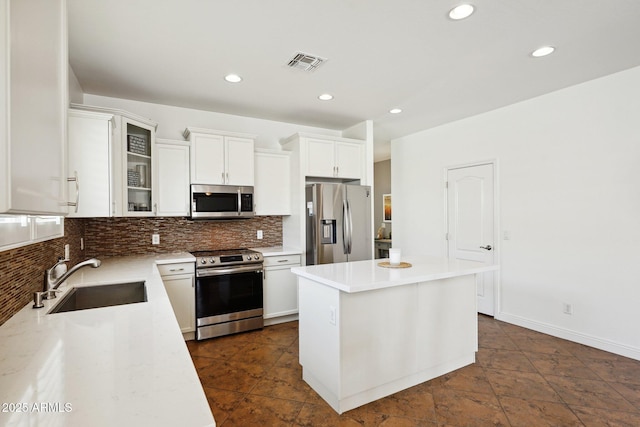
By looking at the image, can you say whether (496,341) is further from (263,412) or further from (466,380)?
(263,412)

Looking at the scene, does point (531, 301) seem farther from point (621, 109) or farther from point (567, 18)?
point (567, 18)

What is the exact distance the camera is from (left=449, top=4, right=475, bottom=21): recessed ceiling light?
6.72 feet

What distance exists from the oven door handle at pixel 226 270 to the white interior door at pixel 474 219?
2.79m

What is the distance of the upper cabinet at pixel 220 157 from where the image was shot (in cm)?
369

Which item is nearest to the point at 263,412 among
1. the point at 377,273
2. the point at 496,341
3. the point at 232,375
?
the point at 232,375

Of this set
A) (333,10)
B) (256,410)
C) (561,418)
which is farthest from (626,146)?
(256,410)

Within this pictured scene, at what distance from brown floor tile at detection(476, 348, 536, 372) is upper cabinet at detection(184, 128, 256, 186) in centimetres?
306

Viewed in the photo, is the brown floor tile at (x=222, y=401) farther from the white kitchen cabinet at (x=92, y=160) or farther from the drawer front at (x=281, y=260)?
the white kitchen cabinet at (x=92, y=160)

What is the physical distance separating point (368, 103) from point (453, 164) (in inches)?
64.5

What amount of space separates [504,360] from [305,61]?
321 cm

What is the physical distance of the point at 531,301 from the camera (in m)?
3.77

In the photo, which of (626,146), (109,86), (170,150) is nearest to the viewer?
(626,146)

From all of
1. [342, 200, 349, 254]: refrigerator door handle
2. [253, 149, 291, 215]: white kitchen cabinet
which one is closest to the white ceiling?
[253, 149, 291, 215]: white kitchen cabinet

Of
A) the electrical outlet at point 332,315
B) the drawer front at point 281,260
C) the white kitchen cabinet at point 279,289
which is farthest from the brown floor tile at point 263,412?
the drawer front at point 281,260
